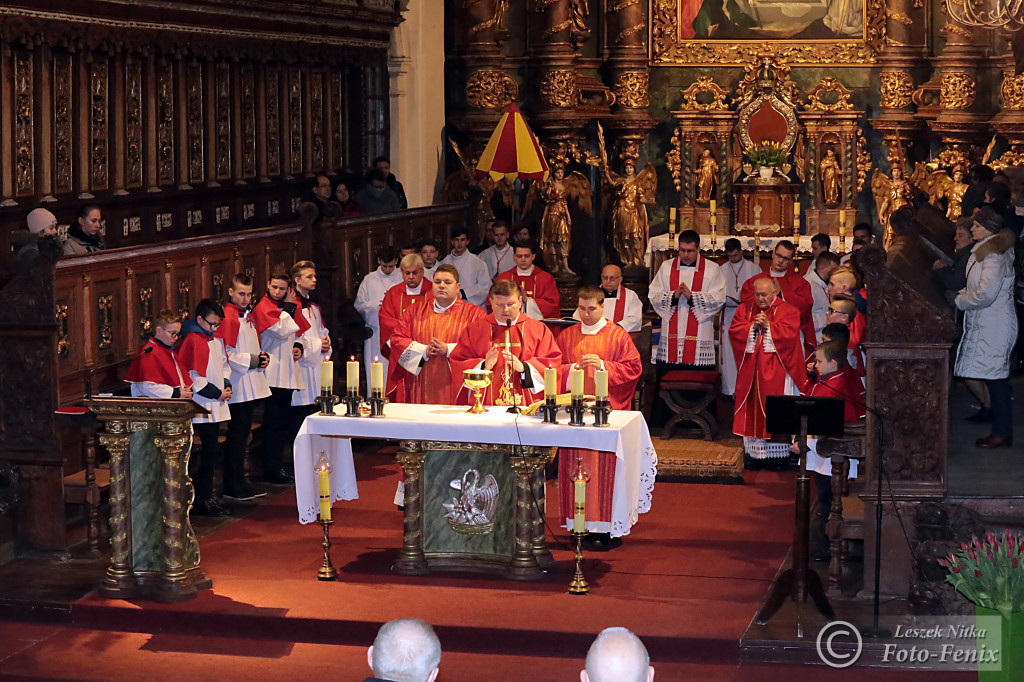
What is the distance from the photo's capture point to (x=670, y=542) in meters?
10.4

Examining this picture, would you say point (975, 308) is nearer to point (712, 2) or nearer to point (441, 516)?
point (441, 516)

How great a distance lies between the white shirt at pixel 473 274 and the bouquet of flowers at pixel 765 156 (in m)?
6.28

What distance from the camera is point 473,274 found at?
611 inches

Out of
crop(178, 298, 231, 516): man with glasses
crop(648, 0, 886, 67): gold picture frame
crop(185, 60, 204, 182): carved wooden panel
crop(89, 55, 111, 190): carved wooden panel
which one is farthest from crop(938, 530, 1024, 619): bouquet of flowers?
crop(648, 0, 886, 67): gold picture frame

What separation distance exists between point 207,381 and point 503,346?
6.65 ft

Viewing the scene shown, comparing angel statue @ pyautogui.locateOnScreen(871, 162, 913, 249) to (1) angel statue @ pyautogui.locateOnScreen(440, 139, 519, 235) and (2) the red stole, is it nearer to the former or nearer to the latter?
(1) angel statue @ pyautogui.locateOnScreen(440, 139, 519, 235)

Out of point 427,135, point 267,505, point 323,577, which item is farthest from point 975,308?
point 427,135

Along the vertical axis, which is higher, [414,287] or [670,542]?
[414,287]

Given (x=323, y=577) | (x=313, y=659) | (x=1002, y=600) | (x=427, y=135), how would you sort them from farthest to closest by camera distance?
(x=427, y=135)
(x=323, y=577)
(x=313, y=659)
(x=1002, y=600)

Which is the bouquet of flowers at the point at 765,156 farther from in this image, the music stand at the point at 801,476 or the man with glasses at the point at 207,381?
the music stand at the point at 801,476

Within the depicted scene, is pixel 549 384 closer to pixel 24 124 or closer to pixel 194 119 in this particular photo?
pixel 24 124

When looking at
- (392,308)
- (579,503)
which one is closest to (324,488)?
(579,503)

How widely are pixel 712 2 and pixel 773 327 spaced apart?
10.1 meters

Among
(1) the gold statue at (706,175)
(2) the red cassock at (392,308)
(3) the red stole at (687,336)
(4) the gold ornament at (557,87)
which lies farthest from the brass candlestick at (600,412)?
(1) the gold statue at (706,175)
